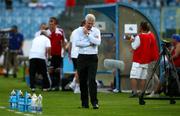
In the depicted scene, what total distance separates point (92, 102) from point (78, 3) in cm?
1896

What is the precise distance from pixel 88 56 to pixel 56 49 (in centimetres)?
806

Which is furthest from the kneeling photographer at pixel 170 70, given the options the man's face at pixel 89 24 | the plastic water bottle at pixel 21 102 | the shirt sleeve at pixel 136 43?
the plastic water bottle at pixel 21 102

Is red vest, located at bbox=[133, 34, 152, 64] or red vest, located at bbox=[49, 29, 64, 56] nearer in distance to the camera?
red vest, located at bbox=[133, 34, 152, 64]

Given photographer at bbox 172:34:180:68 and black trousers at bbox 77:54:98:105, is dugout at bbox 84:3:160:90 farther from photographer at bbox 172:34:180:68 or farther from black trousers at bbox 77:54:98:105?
black trousers at bbox 77:54:98:105

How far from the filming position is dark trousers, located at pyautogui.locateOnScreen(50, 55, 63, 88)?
1077 inches

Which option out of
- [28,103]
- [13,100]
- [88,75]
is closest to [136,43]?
[88,75]

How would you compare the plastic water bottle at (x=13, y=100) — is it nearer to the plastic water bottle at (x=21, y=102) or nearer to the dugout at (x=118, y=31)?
the plastic water bottle at (x=21, y=102)

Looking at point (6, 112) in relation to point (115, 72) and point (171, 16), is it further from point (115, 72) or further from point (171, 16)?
point (171, 16)

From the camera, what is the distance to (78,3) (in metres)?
37.8

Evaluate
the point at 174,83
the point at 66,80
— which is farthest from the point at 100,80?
the point at 174,83

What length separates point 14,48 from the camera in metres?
36.9

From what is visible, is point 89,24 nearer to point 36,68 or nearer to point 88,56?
point 88,56

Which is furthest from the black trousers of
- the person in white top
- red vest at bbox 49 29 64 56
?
red vest at bbox 49 29 64 56

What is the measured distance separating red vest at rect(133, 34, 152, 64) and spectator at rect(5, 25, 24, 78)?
524 inches
